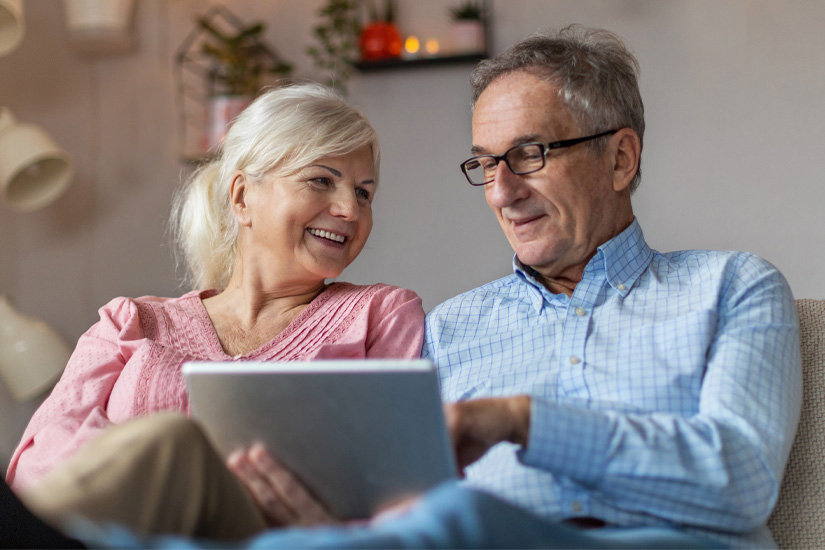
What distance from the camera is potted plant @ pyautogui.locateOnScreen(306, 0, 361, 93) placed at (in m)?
2.82

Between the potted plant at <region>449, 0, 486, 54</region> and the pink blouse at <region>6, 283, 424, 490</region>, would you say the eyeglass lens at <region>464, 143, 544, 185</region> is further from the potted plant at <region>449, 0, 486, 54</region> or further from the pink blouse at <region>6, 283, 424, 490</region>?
the potted plant at <region>449, 0, 486, 54</region>

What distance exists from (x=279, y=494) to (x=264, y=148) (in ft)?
2.98

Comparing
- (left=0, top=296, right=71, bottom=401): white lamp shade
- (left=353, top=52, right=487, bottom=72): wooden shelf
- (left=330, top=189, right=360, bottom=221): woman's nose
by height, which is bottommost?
(left=0, top=296, right=71, bottom=401): white lamp shade

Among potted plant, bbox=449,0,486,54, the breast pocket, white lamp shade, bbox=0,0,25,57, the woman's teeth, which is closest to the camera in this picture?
the breast pocket

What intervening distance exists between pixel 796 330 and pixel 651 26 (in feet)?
5.35

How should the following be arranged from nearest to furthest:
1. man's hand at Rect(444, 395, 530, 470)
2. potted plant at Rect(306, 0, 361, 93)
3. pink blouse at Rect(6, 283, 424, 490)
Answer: man's hand at Rect(444, 395, 530, 470)
pink blouse at Rect(6, 283, 424, 490)
potted plant at Rect(306, 0, 361, 93)

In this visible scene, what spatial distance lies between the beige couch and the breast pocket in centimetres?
26

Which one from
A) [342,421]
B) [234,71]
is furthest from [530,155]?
[234,71]

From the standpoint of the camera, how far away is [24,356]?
2465 mm

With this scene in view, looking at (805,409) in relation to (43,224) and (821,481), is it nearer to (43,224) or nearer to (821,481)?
(821,481)

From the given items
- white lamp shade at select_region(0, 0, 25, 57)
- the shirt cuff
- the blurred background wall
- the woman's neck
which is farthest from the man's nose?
white lamp shade at select_region(0, 0, 25, 57)

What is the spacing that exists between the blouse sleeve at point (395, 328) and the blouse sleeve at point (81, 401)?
48 centimetres

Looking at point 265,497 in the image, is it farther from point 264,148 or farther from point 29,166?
point 29,166

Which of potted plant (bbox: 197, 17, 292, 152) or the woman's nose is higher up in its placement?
potted plant (bbox: 197, 17, 292, 152)
